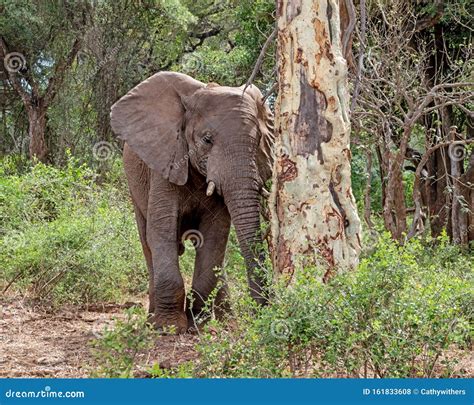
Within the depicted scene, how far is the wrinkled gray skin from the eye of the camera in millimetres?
8219

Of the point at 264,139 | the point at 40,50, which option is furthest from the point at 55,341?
the point at 40,50

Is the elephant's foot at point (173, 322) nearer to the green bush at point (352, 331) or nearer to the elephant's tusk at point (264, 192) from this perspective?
the elephant's tusk at point (264, 192)

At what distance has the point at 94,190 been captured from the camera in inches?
558

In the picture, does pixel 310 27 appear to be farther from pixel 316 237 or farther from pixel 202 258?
pixel 202 258

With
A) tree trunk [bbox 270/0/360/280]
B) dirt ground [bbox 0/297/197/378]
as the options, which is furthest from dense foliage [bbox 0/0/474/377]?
tree trunk [bbox 270/0/360/280]

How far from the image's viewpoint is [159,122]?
9.08 m

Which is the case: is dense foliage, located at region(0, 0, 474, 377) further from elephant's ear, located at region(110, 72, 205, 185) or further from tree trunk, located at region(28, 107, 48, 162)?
elephant's ear, located at region(110, 72, 205, 185)

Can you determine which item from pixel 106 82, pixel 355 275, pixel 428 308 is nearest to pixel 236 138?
pixel 355 275

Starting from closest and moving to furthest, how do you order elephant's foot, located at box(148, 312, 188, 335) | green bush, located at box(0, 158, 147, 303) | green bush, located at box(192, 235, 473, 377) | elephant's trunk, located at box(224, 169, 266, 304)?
green bush, located at box(192, 235, 473, 377), elephant's trunk, located at box(224, 169, 266, 304), elephant's foot, located at box(148, 312, 188, 335), green bush, located at box(0, 158, 147, 303)

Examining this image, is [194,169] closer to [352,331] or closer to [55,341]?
[55,341]

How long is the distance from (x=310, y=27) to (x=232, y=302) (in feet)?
7.36

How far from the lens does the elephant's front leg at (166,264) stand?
28.0 ft

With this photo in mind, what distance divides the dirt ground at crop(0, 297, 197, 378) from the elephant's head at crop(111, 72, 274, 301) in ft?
3.04

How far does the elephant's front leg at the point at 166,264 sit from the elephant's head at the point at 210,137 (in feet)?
0.91
